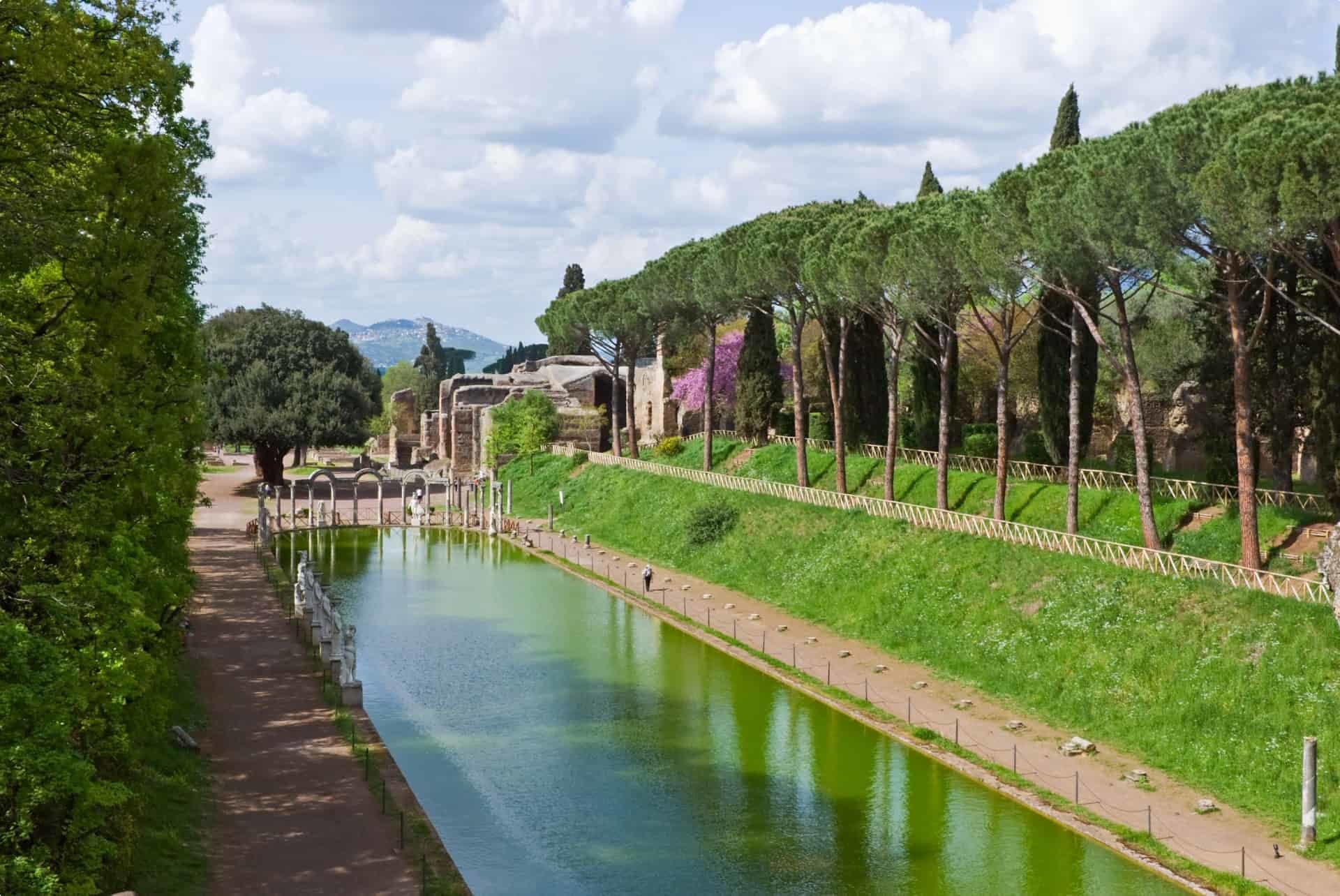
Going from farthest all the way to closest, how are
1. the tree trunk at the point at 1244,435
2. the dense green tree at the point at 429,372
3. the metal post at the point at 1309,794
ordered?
1. the dense green tree at the point at 429,372
2. the tree trunk at the point at 1244,435
3. the metal post at the point at 1309,794

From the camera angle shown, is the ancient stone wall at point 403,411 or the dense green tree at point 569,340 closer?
the dense green tree at point 569,340

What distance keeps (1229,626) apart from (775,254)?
2938cm

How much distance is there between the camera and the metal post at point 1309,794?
22188 mm

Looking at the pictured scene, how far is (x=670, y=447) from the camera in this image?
247ft

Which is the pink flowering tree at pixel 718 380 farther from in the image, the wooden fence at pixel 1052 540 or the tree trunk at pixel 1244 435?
the tree trunk at pixel 1244 435

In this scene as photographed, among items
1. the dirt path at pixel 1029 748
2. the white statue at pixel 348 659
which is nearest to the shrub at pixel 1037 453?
the dirt path at pixel 1029 748

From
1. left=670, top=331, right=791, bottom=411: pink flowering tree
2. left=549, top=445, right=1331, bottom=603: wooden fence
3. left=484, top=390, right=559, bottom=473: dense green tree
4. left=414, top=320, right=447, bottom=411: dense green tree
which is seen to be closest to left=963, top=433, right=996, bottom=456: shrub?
left=549, top=445, right=1331, bottom=603: wooden fence

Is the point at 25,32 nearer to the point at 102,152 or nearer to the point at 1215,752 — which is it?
the point at 102,152

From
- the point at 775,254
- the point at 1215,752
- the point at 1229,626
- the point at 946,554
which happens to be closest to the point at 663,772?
the point at 1215,752

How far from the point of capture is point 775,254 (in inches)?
2127

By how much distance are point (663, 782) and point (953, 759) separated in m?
6.47

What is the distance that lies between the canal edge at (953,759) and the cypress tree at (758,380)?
968 inches

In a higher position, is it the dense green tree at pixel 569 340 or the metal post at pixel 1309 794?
the dense green tree at pixel 569 340

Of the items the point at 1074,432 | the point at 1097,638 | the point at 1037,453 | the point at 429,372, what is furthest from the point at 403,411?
the point at 1097,638
